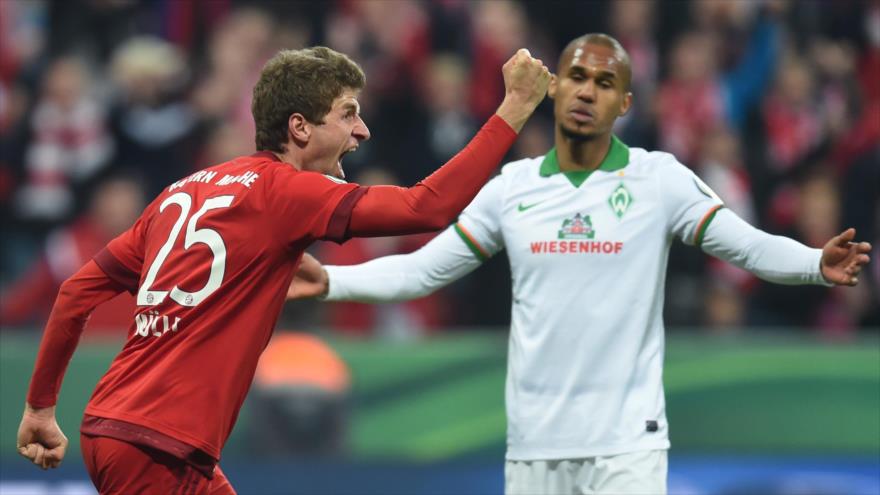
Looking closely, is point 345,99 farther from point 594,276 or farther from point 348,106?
point 594,276

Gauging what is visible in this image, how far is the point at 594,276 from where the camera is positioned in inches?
217

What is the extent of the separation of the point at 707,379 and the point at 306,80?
15.6 feet

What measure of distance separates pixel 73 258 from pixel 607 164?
5.33 metres

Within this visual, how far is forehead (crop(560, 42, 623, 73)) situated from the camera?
569 cm

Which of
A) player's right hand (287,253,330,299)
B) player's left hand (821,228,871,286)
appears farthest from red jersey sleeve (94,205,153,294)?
player's left hand (821,228,871,286)

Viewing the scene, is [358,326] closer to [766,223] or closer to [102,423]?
[766,223]

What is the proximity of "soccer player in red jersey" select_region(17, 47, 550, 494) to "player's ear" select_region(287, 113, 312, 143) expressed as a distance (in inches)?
0.8

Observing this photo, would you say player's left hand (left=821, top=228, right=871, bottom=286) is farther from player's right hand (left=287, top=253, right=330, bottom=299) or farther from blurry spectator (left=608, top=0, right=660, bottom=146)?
blurry spectator (left=608, top=0, right=660, bottom=146)

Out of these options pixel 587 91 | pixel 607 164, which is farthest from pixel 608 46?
pixel 607 164

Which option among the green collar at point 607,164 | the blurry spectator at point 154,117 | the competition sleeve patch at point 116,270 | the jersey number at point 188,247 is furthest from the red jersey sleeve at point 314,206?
the blurry spectator at point 154,117

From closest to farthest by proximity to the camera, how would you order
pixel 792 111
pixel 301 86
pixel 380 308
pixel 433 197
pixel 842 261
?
1. pixel 433 197
2. pixel 301 86
3. pixel 842 261
4. pixel 380 308
5. pixel 792 111

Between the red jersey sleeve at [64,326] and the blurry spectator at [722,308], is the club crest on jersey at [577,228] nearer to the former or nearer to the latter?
the red jersey sleeve at [64,326]

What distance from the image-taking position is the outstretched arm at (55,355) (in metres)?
4.68

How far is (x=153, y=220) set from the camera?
4562 millimetres
